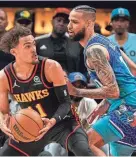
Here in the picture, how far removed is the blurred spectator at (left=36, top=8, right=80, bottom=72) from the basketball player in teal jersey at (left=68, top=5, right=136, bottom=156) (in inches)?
78.4

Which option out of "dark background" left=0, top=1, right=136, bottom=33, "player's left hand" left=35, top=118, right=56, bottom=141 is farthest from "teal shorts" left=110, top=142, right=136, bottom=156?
"dark background" left=0, top=1, right=136, bottom=33

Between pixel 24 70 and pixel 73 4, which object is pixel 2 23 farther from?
pixel 73 4

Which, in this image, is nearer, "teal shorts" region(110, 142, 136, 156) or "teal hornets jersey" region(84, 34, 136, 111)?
"teal hornets jersey" region(84, 34, 136, 111)

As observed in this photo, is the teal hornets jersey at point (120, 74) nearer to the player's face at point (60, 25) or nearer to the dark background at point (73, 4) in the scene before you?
the player's face at point (60, 25)

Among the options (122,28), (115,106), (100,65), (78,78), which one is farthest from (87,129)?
(122,28)

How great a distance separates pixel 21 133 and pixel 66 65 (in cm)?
250

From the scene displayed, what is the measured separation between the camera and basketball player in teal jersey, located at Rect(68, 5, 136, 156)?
17.3 feet

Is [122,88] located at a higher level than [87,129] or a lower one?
higher

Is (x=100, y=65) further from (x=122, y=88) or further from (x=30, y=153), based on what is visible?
(x=30, y=153)

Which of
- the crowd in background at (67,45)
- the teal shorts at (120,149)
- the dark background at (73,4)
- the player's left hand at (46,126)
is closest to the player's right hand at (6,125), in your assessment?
the player's left hand at (46,126)

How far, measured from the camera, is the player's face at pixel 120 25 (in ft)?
25.1

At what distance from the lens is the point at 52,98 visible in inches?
215

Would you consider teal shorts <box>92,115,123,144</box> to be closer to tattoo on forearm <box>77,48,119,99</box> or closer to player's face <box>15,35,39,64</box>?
tattoo on forearm <box>77,48,119,99</box>

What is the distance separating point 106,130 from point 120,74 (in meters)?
0.54
